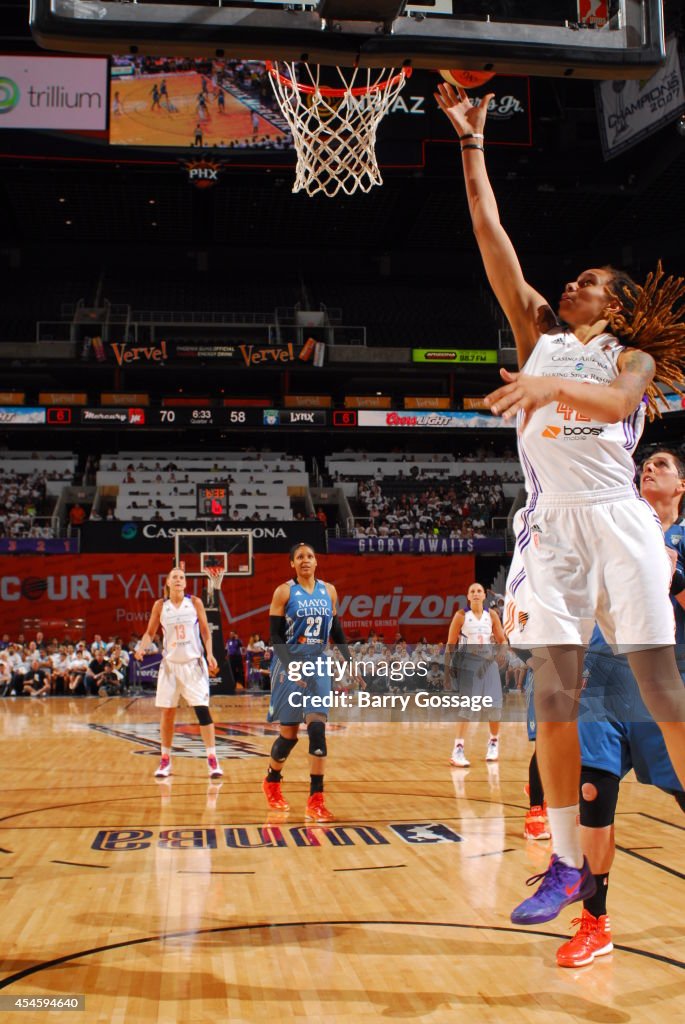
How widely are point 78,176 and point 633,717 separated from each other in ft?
95.9

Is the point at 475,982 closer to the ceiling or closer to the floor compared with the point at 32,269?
closer to the floor

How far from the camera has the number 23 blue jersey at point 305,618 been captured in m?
8.20

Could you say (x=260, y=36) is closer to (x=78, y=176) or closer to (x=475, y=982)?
(x=475, y=982)

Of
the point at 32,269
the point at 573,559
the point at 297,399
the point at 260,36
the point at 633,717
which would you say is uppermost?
the point at 32,269

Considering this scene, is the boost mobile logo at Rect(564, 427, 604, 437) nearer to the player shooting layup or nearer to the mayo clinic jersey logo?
the player shooting layup

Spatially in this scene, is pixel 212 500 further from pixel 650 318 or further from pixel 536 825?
pixel 650 318

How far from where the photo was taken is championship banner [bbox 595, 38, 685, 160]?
22406 millimetres

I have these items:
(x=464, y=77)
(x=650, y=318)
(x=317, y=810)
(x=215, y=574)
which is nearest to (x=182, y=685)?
(x=317, y=810)

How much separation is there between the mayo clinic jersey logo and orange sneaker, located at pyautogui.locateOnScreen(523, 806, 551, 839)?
48 centimetres

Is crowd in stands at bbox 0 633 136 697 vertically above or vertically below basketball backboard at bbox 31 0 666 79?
below

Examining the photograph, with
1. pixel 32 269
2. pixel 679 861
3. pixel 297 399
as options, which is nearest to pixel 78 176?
pixel 32 269

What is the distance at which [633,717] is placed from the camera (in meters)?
4.38

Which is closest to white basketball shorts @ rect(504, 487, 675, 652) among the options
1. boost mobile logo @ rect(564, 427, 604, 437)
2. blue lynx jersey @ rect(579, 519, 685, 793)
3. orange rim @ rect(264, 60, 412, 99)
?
boost mobile logo @ rect(564, 427, 604, 437)

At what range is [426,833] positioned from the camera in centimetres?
704
